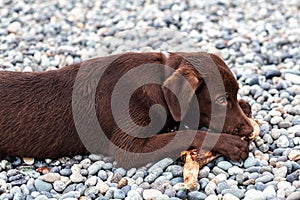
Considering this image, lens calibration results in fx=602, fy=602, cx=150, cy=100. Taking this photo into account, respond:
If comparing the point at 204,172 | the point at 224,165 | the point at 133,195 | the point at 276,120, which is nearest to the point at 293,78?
the point at 276,120

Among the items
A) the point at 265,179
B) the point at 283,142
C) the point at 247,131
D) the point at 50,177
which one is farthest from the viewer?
the point at 283,142

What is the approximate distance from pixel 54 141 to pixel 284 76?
2.78m

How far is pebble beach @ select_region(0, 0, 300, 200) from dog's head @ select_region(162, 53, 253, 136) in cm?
35

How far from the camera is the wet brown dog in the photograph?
5.06 m

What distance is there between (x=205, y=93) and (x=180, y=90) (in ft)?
0.99

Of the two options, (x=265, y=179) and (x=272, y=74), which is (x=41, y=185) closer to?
(x=265, y=179)

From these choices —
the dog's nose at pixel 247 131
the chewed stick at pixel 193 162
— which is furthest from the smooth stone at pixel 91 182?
the dog's nose at pixel 247 131

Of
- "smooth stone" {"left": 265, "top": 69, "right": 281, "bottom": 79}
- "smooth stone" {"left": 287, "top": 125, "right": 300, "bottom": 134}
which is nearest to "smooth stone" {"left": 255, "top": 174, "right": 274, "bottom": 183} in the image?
"smooth stone" {"left": 287, "top": 125, "right": 300, "bottom": 134}

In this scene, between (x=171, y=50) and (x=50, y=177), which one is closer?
(x=50, y=177)

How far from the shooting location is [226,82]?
16.7 feet

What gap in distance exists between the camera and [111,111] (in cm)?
518

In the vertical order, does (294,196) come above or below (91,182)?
above

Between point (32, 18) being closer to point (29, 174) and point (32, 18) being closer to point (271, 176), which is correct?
point (29, 174)

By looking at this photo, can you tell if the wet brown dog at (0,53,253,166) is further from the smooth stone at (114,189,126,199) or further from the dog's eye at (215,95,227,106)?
the smooth stone at (114,189,126,199)
